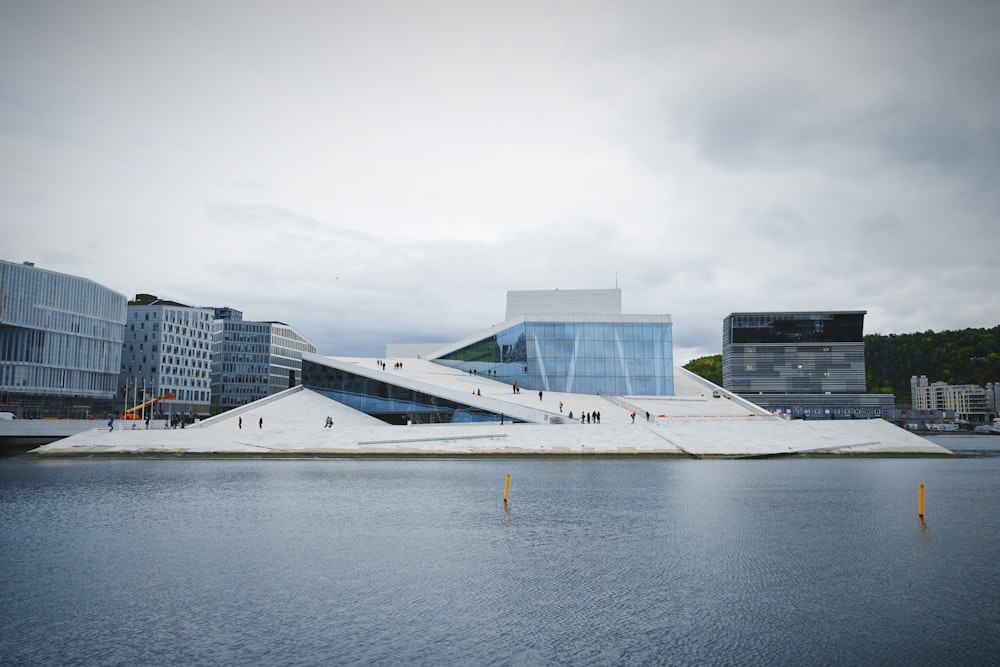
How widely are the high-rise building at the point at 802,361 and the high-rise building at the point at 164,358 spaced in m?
104

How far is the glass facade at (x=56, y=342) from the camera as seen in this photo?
86.2 metres

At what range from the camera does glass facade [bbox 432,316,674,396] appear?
67.8 metres

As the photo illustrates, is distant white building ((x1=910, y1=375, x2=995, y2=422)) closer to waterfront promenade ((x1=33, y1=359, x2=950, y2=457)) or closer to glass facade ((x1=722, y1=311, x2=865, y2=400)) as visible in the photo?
glass facade ((x1=722, y1=311, x2=865, y2=400))

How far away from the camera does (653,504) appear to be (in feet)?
78.5

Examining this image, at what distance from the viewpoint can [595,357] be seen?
68125 mm

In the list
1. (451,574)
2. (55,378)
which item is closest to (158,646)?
(451,574)

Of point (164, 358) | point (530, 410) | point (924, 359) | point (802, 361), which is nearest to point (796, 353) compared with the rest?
point (802, 361)

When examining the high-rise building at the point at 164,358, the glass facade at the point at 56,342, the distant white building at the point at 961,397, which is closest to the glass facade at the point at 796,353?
the distant white building at the point at 961,397

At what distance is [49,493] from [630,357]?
51029 millimetres

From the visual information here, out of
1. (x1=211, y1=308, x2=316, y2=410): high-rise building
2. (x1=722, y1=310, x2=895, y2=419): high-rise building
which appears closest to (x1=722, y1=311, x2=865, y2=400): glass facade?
(x1=722, y1=310, x2=895, y2=419): high-rise building

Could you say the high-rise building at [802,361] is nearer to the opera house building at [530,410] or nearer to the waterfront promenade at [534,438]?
the opera house building at [530,410]

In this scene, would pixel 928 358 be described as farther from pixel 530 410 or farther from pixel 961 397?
pixel 530 410

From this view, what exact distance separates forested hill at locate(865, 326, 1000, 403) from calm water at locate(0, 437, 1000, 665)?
180m

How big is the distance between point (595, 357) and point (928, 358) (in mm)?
156480
